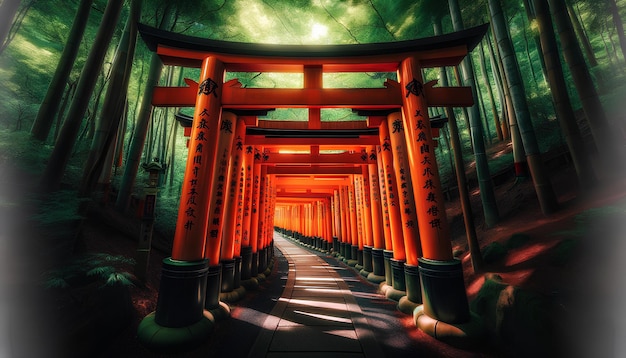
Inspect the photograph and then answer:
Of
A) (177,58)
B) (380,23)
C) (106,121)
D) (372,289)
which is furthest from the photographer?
(380,23)

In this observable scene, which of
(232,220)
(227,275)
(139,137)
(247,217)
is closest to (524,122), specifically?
(232,220)

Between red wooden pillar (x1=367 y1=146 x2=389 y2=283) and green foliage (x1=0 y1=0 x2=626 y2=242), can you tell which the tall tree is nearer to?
green foliage (x1=0 y1=0 x2=626 y2=242)

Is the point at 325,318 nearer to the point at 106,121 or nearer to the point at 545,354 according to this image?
the point at 545,354

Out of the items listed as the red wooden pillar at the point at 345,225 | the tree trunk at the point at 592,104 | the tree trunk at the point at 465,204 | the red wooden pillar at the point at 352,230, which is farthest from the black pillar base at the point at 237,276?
the tree trunk at the point at 592,104

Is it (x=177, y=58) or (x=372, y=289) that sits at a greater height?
(x=177, y=58)

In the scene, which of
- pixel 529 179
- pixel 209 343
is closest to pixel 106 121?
pixel 209 343

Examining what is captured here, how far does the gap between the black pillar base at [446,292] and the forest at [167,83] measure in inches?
92.6

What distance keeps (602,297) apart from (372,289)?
4382 mm

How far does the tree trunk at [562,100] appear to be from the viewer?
14.5ft

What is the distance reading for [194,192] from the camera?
355cm

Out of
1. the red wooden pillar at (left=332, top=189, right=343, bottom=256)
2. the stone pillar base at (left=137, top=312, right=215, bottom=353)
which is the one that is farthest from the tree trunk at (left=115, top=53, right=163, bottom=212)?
the red wooden pillar at (left=332, top=189, right=343, bottom=256)

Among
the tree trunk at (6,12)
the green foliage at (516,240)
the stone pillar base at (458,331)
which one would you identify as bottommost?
the stone pillar base at (458,331)

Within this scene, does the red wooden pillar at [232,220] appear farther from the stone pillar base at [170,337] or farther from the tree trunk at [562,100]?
the tree trunk at [562,100]

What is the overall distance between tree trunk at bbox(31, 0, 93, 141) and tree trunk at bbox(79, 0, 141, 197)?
60cm
